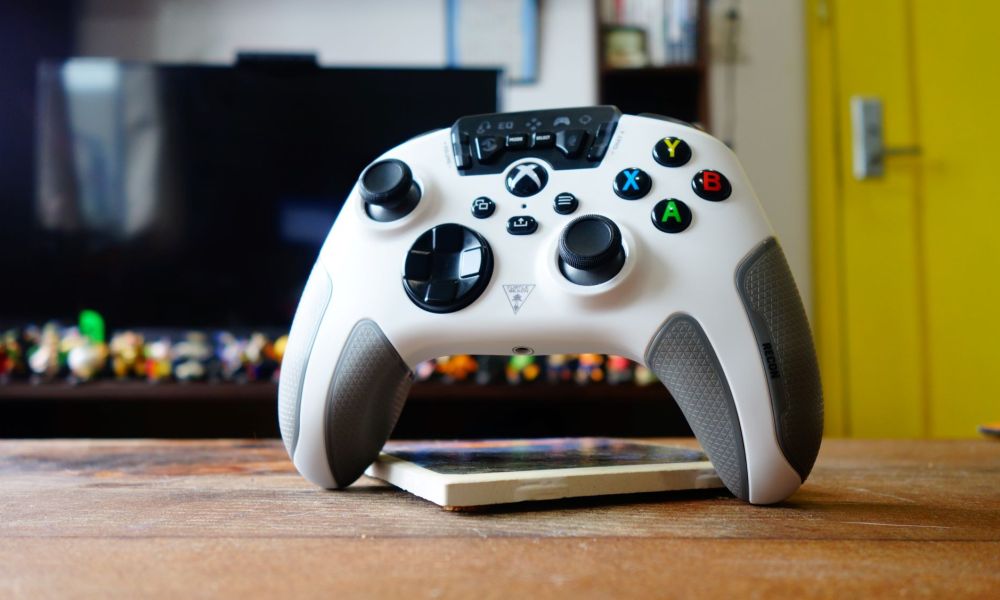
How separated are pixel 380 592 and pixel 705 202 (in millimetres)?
251

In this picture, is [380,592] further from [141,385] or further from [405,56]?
[405,56]

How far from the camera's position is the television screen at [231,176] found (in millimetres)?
1506

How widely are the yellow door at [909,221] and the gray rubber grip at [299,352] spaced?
1.65 meters

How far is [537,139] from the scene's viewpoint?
0.42m

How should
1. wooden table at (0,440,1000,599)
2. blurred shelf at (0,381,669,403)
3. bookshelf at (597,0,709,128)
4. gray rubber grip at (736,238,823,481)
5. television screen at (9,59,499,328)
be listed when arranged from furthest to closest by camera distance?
bookshelf at (597,0,709,128)
television screen at (9,59,499,328)
blurred shelf at (0,381,669,403)
gray rubber grip at (736,238,823,481)
wooden table at (0,440,1000,599)

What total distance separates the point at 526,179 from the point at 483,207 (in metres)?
0.03

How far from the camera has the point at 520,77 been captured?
184cm

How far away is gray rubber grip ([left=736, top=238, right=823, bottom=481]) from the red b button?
0.11 ft

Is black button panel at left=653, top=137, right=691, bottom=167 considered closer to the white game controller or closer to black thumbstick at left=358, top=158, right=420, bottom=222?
the white game controller

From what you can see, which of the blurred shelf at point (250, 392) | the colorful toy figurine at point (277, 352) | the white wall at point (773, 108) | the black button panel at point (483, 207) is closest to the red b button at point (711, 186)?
the black button panel at point (483, 207)

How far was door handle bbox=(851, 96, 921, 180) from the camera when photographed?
1795 millimetres

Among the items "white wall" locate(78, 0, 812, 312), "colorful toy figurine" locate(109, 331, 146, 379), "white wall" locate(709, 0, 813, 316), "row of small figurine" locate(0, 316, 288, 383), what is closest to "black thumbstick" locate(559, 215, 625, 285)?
"row of small figurine" locate(0, 316, 288, 383)

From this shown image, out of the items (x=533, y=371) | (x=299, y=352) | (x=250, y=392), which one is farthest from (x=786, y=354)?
(x=250, y=392)

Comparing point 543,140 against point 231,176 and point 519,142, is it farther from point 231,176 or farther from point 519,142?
point 231,176
